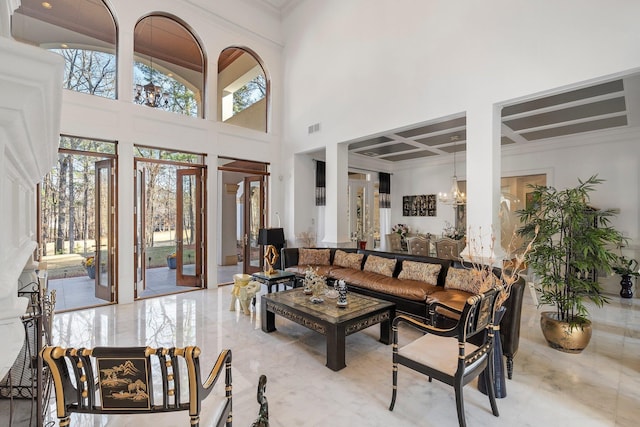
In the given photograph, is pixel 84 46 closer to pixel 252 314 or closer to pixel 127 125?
pixel 127 125

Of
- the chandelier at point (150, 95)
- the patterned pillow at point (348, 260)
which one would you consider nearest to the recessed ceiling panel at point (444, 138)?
the patterned pillow at point (348, 260)

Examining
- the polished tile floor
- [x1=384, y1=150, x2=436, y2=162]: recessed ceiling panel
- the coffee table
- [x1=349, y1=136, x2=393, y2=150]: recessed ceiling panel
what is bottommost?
the polished tile floor

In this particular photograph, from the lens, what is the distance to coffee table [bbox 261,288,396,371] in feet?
10.0

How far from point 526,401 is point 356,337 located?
1.79m

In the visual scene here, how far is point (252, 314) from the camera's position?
180 inches

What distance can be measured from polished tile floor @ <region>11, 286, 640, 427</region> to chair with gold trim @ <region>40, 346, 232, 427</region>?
1.13 m

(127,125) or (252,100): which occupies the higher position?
(252,100)

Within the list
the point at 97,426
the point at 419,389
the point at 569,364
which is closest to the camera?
the point at 97,426

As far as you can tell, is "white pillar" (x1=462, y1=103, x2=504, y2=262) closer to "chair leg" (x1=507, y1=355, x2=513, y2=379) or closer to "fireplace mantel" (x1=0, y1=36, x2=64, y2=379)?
"chair leg" (x1=507, y1=355, x2=513, y2=379)

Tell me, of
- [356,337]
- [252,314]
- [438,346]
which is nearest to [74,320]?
[252,314]

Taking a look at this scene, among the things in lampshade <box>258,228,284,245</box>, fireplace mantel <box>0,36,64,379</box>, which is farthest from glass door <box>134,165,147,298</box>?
fireplace mantel <box>0,36,64,379</box>

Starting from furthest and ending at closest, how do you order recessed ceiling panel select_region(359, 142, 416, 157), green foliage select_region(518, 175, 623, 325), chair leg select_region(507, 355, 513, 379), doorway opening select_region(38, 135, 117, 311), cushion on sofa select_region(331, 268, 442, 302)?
recessed ceiling panel select_region(359, 142, 416, 157) < doorway opening select_region(38, 135, 117, 311) < cushion on sofa select_region(331, 268, 442, 302) < green foliage select_region(518, 175, 623, 325) < chair leg select_region(507, 355, 513, 379)

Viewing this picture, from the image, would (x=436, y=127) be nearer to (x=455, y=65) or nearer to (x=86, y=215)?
(x=455, y=65)

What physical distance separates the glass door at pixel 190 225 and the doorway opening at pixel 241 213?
2.11 ft
